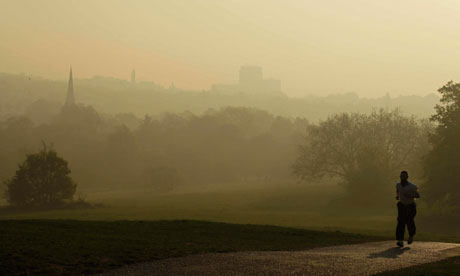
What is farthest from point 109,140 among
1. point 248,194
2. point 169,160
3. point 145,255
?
point 145,255

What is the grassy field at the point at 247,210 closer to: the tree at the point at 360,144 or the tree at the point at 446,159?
the tree at the point at 360,144

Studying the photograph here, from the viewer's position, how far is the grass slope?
61.5ft

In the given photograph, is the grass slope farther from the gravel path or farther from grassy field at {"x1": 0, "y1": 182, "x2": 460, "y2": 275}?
the gravel path

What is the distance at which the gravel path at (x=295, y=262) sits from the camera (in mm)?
17141

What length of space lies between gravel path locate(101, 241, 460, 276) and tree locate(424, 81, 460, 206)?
125ft

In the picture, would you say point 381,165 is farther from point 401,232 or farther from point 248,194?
point 401,232

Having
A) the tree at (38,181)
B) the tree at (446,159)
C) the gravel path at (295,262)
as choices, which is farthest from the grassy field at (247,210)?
the gravel path at (295,262)

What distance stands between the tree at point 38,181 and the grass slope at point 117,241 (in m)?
35.7

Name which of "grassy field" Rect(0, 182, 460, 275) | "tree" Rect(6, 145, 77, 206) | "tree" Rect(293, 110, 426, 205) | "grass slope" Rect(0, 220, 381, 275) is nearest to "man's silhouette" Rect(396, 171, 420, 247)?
"grass slope" Rect(0, 220, 381, 275)

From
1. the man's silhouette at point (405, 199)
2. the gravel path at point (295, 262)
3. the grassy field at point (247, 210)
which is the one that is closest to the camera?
the gravel path at point (295, 262)

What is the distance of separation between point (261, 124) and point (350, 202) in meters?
108

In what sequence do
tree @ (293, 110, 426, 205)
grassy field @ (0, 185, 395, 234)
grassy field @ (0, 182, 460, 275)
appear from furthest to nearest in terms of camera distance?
tree @ (293, 110, 426, 205) < grassy field @ (0, 185, 395, 234) < grassy field @ (0, 182, 460, 275)

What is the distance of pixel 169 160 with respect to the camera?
133000mm

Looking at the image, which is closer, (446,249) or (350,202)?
(446,249)
